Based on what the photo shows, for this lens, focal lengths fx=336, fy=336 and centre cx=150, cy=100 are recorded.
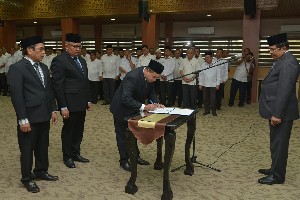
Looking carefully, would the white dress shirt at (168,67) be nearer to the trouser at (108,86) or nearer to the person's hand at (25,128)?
the trouser at (108,86)

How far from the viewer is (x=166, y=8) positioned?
33.1 feet

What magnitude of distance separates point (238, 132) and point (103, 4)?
6885 millimetres

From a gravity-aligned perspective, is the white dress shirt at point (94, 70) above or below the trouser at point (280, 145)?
above


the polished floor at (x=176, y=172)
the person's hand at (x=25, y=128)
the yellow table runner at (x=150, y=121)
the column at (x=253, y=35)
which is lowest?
the polished floor at (x=176, y=172)

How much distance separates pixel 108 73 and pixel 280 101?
6.28 meters

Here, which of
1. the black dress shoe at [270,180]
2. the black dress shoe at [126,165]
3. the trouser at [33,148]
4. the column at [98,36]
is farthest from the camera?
the column at [98,36]

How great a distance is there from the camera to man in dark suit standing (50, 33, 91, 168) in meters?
3.78

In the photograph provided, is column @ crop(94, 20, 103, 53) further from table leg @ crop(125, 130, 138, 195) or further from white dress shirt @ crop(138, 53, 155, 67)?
table leg @ crop(125, 130, 138, 195)

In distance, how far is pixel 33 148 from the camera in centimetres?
344

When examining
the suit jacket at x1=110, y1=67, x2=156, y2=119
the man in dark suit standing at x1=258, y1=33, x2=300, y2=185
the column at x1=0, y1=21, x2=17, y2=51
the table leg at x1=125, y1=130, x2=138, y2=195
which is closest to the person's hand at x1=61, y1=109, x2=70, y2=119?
the suit jacket at x1=110, y1=67, x2=156, y2=119

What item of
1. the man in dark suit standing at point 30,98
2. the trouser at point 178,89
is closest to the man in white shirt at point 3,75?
the trouser at point 178,89

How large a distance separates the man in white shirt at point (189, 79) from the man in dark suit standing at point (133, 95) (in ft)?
12.5

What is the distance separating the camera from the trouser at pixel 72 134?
3975mm

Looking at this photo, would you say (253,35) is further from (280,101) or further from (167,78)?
(280,101)
